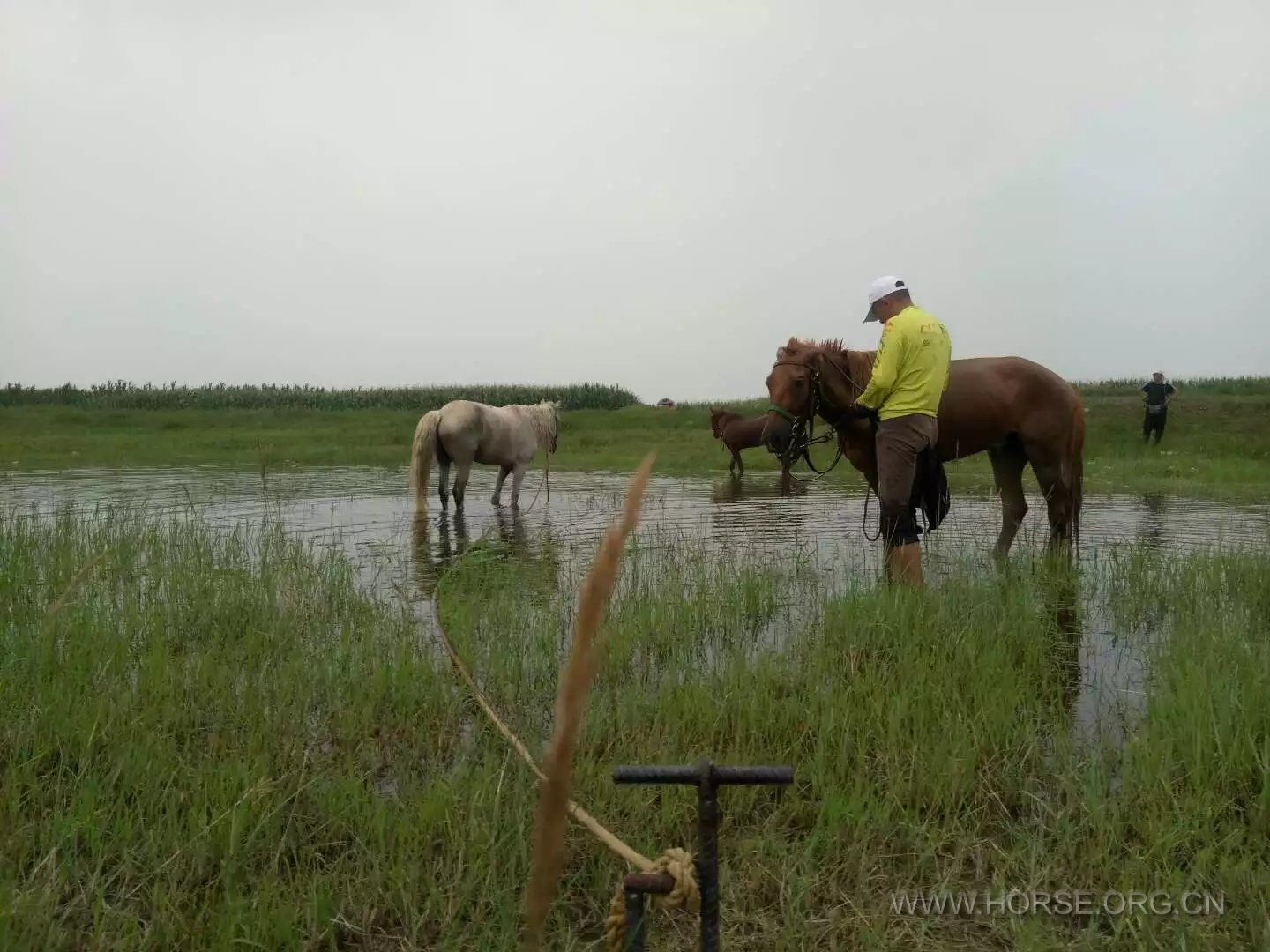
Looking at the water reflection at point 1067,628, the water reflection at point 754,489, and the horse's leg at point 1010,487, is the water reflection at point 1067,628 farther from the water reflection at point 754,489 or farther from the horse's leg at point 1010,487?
the water reflection at point 754,489

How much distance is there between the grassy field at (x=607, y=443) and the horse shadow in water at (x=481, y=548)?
312cm

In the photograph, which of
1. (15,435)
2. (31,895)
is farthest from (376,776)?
(15,435)

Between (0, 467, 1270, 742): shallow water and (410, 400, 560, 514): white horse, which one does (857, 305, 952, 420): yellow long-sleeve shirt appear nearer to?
(0, 467, 1270, 742): shallow water

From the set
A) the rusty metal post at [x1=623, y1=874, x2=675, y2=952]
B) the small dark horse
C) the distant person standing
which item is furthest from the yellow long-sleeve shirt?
the distant person standing

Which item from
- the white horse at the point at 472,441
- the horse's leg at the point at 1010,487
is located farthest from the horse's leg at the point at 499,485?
the horse's leg at the point at 1010,487

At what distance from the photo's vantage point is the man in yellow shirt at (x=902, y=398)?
5.44m

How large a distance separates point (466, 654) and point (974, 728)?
2.31 meters

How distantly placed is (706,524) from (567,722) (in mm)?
9284

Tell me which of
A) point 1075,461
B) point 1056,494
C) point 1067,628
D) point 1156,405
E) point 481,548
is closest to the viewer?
point 1067,628

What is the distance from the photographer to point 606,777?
2.78 meters

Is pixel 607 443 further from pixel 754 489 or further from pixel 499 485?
pixel 499 485

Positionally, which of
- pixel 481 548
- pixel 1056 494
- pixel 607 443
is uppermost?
pixel 607 443

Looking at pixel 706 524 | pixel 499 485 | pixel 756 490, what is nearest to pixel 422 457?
pixel 499 485

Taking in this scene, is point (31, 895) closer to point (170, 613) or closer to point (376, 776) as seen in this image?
point (376, 776)
